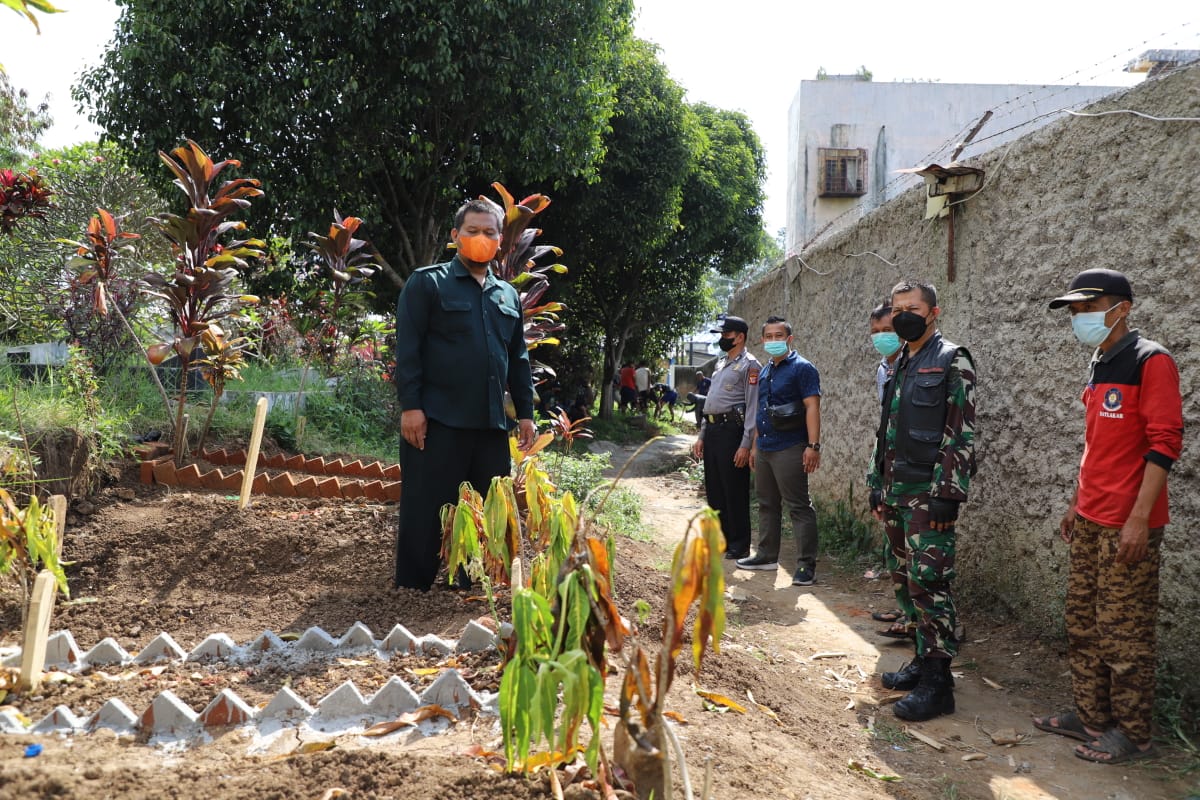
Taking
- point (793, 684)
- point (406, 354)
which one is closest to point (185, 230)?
point (406, 354)

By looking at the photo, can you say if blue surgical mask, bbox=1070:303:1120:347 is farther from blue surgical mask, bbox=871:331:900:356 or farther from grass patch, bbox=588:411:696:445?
grass patch, bbox=588:411:696:445

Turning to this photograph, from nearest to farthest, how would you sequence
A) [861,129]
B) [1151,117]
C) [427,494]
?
[1151,117], [427,494], [861,129]

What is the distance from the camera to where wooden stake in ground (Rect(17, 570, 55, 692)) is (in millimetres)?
2436

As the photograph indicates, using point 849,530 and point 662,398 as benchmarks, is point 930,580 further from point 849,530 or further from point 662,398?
point 662,398

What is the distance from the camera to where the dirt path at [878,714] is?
8.86 ft

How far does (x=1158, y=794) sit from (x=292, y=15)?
32.7 ft

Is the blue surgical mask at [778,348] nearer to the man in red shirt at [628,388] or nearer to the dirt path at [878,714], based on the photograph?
the dirt path at [878,714]

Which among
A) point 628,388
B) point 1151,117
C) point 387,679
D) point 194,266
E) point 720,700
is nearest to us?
point 387,679

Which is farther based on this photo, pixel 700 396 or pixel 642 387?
pixel 642 387

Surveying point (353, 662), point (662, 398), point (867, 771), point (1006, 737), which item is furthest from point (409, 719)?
point (662, 398)

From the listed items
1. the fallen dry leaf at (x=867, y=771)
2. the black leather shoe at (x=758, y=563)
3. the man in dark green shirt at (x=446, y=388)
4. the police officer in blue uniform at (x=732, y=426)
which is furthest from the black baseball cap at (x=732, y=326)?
the fallen dry leaf at (x=867, y=771)

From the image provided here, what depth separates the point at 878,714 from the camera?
3391 millimetres

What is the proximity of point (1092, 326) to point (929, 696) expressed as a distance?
1619 millimetres

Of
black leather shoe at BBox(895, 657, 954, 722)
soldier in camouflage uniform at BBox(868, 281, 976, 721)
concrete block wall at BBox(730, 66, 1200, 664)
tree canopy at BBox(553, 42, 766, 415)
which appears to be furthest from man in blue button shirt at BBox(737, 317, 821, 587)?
tree canopy at BBox(553, 42, 766, 415)
